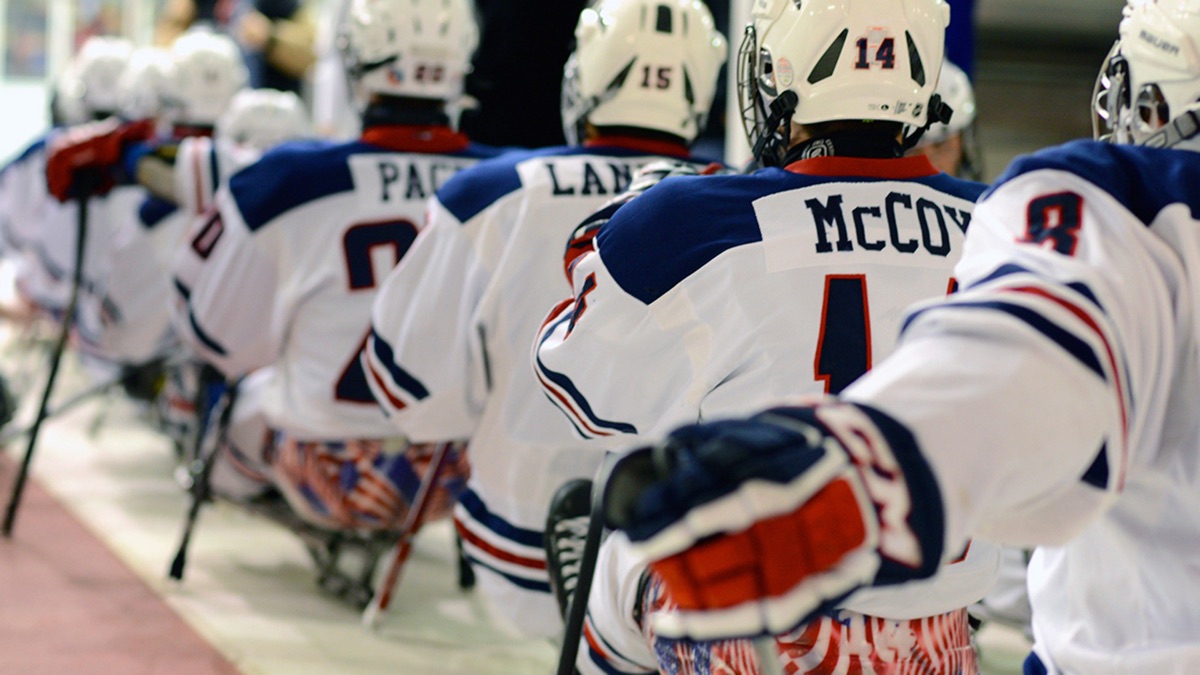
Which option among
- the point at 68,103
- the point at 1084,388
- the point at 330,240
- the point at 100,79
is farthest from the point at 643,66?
the point at 68,103

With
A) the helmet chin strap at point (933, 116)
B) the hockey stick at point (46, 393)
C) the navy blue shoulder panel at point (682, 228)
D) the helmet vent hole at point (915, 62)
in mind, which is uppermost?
the helmet vent hole at point (915, 62)

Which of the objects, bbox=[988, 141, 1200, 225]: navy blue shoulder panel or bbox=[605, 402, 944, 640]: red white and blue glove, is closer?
bbox=[605, 402, 944, 640]: red white and blue glove

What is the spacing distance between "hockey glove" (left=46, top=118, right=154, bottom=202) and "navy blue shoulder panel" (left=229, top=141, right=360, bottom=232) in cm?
92

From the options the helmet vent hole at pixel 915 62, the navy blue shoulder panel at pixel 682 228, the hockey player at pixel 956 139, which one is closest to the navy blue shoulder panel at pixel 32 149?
the hockey player at pixel 956 139

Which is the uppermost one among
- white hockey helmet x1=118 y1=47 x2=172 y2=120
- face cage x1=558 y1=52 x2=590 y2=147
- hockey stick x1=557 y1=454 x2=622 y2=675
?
face cage x1=558 y1=52 x2=590 y2=147

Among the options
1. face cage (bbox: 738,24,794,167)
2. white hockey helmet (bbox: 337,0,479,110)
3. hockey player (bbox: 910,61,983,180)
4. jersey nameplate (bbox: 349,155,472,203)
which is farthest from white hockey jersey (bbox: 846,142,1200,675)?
hockey player (bbox: 910,61,983,180)

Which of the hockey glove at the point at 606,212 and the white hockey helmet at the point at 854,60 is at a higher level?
the white hockey helmet at the point at 854,60

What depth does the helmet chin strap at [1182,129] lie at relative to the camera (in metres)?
1.36

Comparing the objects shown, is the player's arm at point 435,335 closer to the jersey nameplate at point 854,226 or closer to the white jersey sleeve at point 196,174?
the jersey nameplate at point 854,226

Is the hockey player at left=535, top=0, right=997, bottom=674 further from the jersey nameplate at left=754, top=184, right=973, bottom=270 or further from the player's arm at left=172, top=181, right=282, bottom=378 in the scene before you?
the player's arm at left=172, top=181, right=282, bottom=378

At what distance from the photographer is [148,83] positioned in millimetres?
4844

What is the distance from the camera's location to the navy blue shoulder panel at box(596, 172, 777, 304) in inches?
64.3

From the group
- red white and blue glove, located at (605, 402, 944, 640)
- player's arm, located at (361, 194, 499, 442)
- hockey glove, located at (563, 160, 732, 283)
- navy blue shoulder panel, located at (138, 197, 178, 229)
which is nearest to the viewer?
red white and blue glove, located at (605, 402, 944, 640)

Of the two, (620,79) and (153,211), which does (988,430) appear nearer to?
(620,79)
